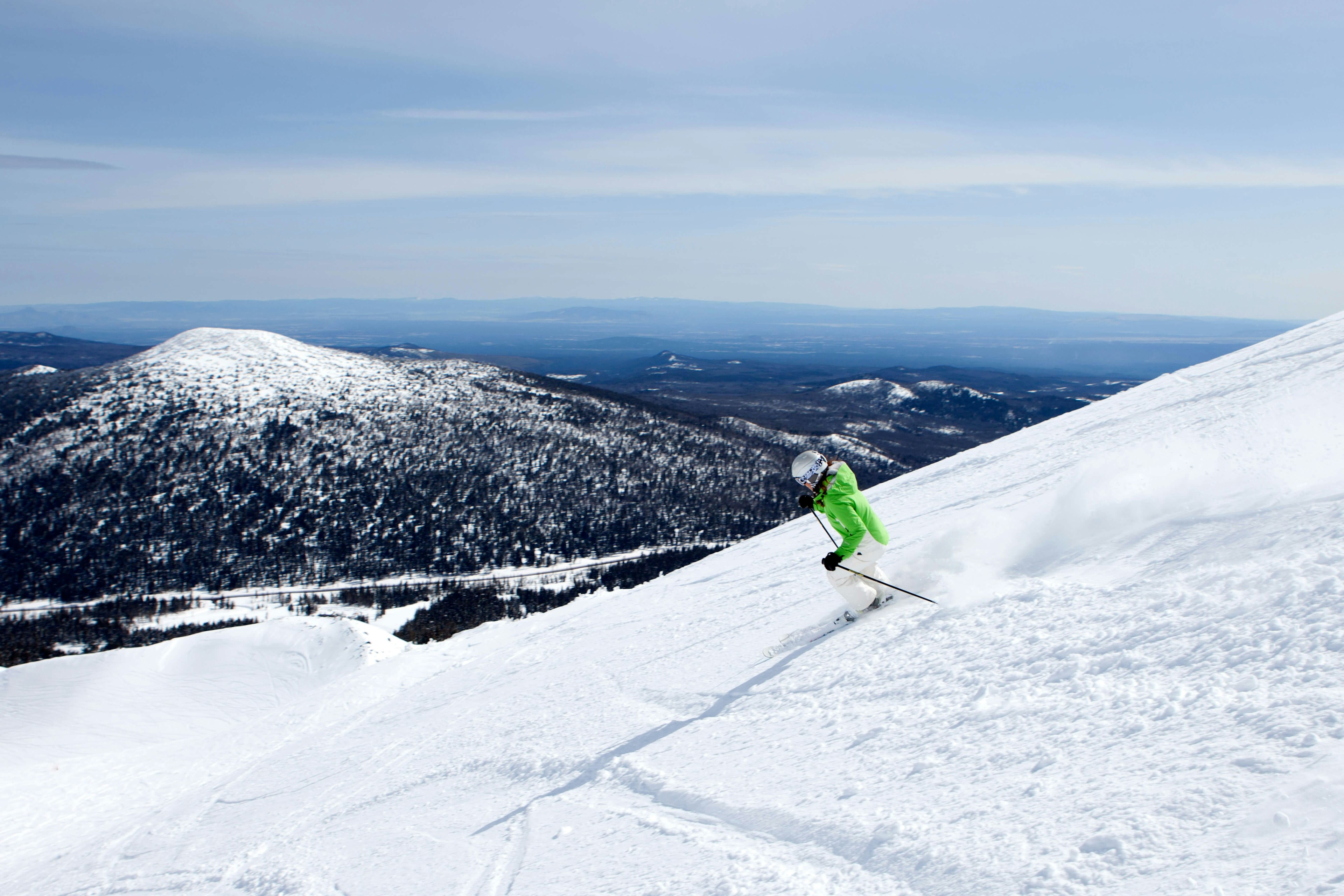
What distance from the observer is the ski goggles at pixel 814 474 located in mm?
9922

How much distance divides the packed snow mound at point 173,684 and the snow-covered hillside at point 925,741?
1557 cm

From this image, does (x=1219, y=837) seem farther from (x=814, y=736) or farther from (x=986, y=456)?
(x=986, y=456)

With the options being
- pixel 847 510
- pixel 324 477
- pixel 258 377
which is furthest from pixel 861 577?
pixel 258 377

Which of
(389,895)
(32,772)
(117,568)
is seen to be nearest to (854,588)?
(389,895)

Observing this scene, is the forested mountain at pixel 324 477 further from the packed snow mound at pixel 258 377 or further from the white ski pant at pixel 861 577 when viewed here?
Result: the white ski pant at pixel 861 577

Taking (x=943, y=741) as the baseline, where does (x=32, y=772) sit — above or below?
below

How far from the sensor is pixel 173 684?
121 feet

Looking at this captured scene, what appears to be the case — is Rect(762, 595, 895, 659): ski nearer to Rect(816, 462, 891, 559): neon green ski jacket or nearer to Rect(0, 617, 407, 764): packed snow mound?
Rect(816, 462, 891, 559): neon green ski jacket

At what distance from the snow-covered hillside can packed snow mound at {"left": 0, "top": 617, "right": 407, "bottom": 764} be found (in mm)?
15570

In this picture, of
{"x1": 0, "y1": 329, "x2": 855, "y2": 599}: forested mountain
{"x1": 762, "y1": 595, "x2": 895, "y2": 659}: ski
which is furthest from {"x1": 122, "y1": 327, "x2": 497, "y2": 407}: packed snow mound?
{"x1": 762, "y1": 595, "x2": 895, "y2": 659}: ski

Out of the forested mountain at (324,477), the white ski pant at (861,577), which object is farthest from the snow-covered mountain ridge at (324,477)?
the white ski pant at (861,577)

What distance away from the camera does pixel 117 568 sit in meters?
127

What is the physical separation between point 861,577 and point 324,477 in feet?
540

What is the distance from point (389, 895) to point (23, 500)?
7152 inches
